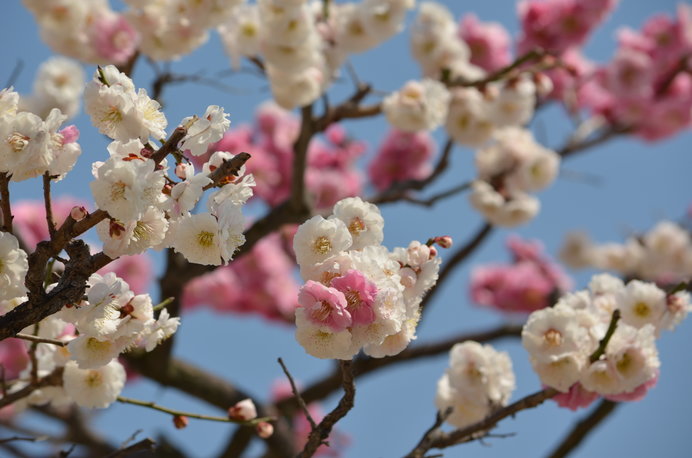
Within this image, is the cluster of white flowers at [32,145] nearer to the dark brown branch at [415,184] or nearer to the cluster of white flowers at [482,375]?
the cluster of white flowers at [482,375]

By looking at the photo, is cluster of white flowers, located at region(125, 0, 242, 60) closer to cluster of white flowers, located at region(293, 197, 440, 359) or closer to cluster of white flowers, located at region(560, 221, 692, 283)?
cluster of white flowers, located at region(293, 197, 440, 359)

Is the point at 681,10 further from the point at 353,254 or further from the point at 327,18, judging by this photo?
the point at 353,254

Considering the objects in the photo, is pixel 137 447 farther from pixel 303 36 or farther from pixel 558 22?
pixel 558 22

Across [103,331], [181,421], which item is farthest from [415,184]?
[103,331]

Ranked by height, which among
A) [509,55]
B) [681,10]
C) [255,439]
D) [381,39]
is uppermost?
[681,10]

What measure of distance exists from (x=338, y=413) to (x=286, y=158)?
4392 mm

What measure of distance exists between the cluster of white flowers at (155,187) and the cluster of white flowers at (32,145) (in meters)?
0.06

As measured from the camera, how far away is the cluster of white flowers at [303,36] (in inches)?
120

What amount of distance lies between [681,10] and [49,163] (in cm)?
569

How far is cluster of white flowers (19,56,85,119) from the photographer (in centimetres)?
341

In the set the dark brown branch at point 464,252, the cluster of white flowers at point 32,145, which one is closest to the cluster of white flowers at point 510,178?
the dark brown branch at point 464,252

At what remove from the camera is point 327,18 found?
3.37 meters

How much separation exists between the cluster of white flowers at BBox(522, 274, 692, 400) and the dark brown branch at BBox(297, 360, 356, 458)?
20.9 inches

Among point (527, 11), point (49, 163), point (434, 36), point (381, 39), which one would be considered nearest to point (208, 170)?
point (49, 163)
